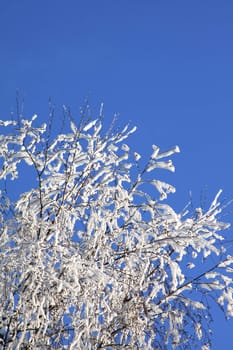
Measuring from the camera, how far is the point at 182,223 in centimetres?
556

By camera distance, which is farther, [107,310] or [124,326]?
[124,326]

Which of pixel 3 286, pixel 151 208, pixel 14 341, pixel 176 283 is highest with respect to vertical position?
pixel 151 208

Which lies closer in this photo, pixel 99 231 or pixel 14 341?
pixel 14 341

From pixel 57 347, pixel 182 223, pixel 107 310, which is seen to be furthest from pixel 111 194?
pixel 57 347

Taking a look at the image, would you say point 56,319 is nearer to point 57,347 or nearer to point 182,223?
point 57,347

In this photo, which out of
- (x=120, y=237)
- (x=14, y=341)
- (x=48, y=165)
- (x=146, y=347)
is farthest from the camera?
(x=48, y=165)

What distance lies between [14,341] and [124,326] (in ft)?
3.30

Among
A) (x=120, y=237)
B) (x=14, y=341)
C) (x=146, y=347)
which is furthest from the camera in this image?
(x=120, y=237)

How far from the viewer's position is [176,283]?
16.8 feet

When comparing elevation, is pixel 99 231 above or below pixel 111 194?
below

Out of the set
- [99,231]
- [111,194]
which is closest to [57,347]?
[99,231]

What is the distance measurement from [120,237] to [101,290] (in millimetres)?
740

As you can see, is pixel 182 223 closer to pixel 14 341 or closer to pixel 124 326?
pixel 124 326

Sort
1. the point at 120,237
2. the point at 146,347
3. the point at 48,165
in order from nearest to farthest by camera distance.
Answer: the point at 146,347, the point at 120,237, the point at 48,165
